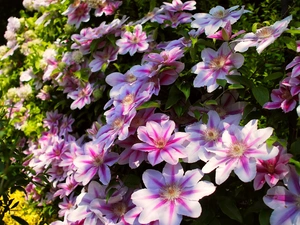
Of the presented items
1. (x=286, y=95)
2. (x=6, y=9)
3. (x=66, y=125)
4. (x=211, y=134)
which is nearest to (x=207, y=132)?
(x=211, y=134)

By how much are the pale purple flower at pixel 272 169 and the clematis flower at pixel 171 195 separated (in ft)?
0.41

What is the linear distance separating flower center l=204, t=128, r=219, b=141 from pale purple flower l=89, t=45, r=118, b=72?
735 millimetres

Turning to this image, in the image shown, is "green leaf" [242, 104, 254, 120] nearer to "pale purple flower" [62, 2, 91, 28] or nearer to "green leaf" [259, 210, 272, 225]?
"green leaf" [259, 210, 272, 225]

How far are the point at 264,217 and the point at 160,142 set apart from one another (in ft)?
1.15

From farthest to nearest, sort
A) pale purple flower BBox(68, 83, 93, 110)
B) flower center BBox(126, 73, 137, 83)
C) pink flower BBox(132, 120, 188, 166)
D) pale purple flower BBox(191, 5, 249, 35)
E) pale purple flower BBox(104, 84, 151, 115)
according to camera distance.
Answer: pale purple flower BBox(68, 83, 93, 110)
flower center BBox(126, 73, 137, 83)
pale purple flower BBox(191, 5, 249, 35)
pale purple flower BBox(104, 84, 151, 115)
pink flower BBox(132, 120, 188, 166)

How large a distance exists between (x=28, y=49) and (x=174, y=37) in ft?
3.48

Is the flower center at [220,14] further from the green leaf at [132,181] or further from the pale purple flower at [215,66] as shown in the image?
the green leaf at [132,181]

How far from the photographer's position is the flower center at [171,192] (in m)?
1.20

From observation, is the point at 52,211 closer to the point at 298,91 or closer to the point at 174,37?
the point at 174,37

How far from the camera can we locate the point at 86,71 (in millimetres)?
2090

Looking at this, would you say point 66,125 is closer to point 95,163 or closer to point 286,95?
point 95,163

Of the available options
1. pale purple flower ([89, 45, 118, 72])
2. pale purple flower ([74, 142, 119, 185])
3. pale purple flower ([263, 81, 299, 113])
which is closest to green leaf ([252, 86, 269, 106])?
pale purple flower ([263, 81, 299, 113])

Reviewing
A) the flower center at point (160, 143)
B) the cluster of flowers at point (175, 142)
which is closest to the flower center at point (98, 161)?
the cluster of flowers at point (175, 142)

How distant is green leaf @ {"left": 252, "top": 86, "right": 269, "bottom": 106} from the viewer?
50.8 inches
